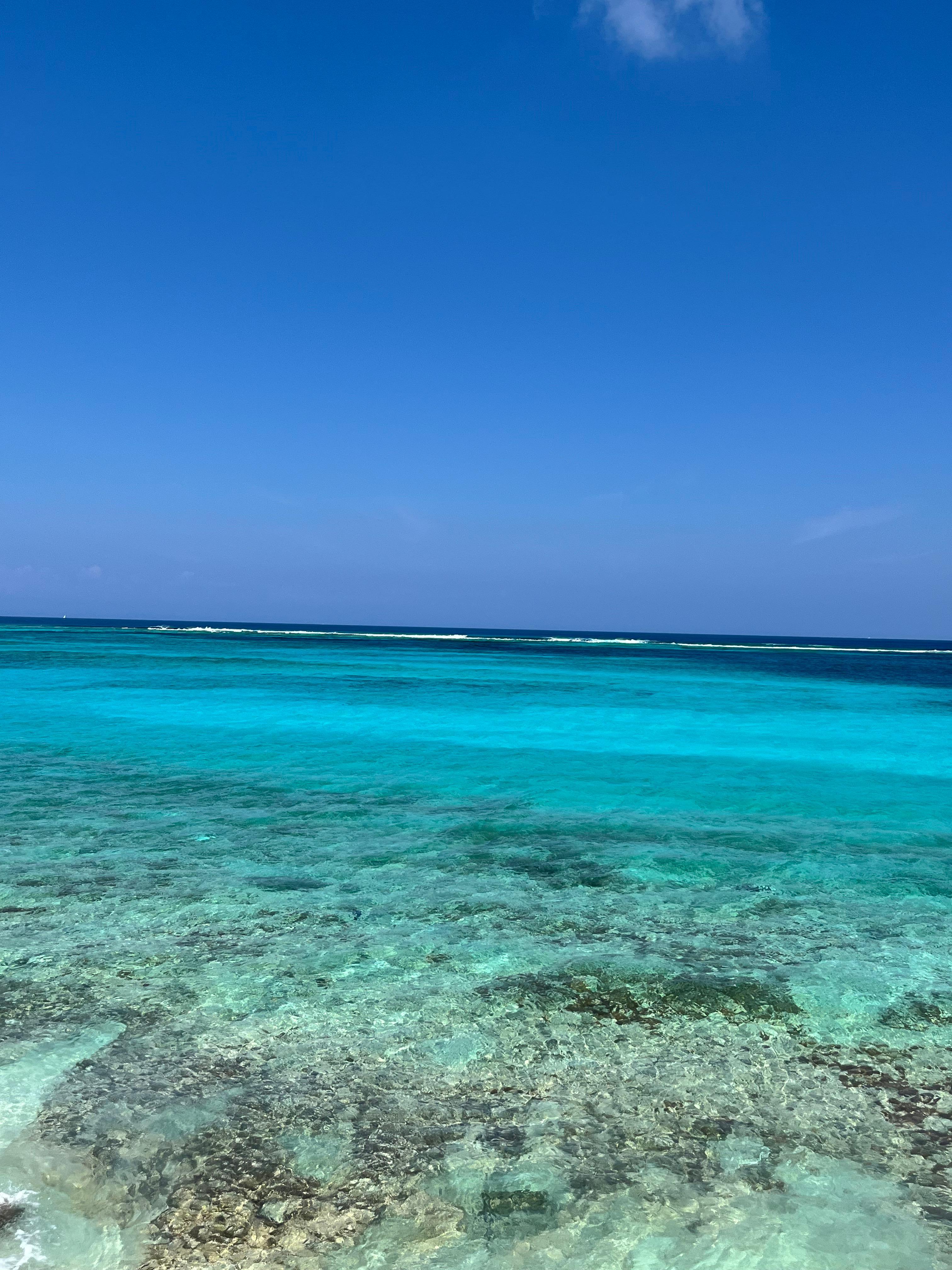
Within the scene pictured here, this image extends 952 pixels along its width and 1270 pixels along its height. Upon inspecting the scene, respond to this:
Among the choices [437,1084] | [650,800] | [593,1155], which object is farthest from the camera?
[650,800]

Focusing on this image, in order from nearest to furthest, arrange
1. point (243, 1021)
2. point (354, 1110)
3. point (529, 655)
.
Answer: point (354, 1110) < point (243, 1021) < point (529, 655)

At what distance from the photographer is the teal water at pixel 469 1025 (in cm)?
261

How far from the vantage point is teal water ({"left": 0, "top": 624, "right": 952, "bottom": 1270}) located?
2.61 metres

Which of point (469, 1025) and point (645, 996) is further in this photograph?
point (645, 996)

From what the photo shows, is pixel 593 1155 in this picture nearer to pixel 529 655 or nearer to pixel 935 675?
pixel 935 675

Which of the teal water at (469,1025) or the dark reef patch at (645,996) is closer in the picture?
the teal water at (469,1025)

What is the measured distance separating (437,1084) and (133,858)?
4.27m

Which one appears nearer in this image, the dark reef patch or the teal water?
the teal water

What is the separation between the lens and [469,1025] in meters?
3.94

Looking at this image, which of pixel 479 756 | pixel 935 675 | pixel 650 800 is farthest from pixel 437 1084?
pixel 935 675

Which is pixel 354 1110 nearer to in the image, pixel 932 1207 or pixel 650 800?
pixel 932 1207

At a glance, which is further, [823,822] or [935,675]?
[935,675]

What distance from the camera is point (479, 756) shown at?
13070mm

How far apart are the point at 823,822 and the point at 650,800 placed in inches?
78.3
